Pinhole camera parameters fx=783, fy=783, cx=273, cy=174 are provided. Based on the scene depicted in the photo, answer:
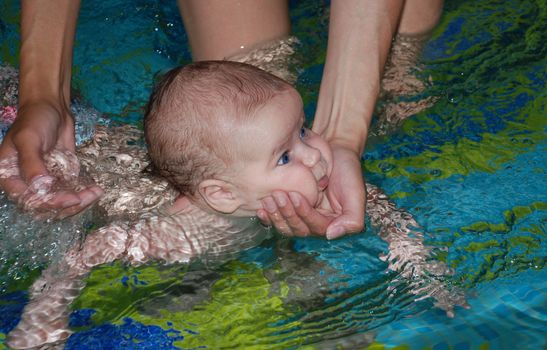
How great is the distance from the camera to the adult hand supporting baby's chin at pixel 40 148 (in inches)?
85.2

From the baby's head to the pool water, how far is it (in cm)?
24

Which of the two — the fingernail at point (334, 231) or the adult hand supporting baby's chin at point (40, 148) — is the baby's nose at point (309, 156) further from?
the adult hand supporting baby's chin at point (40, 148)

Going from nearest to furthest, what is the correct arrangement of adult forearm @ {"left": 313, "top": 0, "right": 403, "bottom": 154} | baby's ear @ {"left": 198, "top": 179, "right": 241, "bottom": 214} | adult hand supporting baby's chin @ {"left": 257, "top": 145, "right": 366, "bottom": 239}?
adult hand supporting baby's chin @ {"left": 257, "top": 145, "right": 366, "bottom": 239} < baby's ear @ {"left": 198, "top": 179, "right": 241, "bottom": 214} < adult forearm @ {"left": 313, "top": 0, "right": 403, "bottom": 154}

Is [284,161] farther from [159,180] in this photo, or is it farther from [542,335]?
[542,335]

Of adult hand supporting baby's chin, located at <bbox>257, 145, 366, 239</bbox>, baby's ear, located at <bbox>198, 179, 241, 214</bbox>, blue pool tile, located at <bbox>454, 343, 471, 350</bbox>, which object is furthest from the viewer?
baby's ear, located at <bbox>198, 179, 241, 214</bbox>

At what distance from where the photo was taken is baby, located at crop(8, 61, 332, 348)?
2.23 m

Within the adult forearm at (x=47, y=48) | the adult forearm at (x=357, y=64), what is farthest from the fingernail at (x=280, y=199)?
the adult forearm at (x=47, y=48)

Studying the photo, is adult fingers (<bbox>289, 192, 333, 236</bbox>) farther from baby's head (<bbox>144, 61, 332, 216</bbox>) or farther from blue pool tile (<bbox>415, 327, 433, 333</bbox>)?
blue pool tile (<bbox>415, 327, 433, 333</bbox>)

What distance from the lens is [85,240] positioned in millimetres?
2342

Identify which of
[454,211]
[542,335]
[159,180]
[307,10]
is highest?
[307,10]

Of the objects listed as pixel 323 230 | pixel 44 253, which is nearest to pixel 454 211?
pixel 323 230

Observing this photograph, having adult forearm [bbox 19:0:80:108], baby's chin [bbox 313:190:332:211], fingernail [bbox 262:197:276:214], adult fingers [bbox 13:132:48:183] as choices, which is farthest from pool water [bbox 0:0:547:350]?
adult forearm [bbox 19:0:80:108]

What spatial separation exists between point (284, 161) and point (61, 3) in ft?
3.29

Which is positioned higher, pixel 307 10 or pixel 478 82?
pixel 307 10
